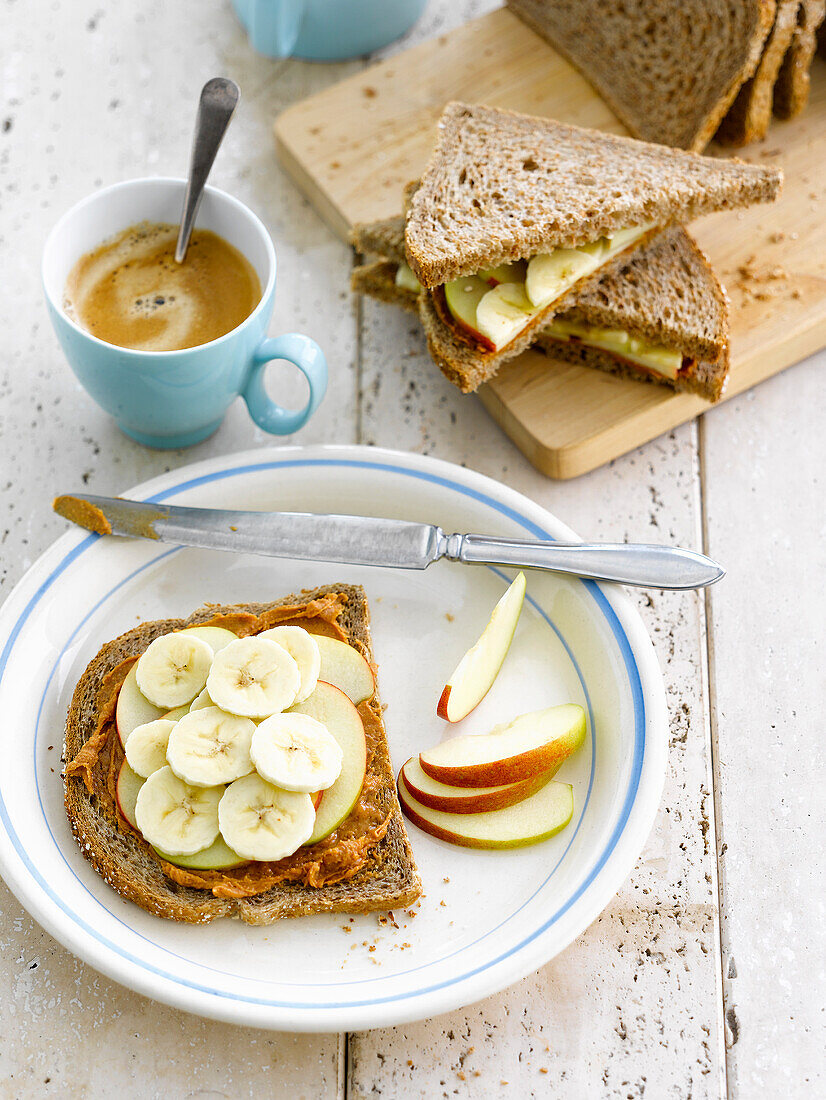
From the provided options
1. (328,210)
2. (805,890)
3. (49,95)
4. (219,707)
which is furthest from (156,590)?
(49,95)

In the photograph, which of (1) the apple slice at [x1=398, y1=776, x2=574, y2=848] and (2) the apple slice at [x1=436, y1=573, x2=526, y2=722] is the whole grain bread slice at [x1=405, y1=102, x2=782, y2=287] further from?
(1) the apple slice at [x1=398, y1=776, x2=574, y2=848]

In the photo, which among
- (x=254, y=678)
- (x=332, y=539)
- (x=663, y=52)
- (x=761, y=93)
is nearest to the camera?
(x=254, y=678)

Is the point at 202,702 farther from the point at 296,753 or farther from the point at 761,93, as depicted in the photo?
the point at 761,93

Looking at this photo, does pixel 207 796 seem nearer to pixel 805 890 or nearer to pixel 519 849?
pixel 519 849

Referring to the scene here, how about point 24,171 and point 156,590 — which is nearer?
point 156,590

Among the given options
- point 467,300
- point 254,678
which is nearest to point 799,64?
point 467,300

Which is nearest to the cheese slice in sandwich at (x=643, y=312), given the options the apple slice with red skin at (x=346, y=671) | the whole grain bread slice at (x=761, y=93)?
the whole grain bread slice at (x=761, y=93)
